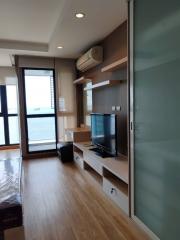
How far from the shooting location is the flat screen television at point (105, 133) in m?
2.93

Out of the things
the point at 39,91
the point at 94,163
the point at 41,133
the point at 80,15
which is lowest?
the point at 94,163

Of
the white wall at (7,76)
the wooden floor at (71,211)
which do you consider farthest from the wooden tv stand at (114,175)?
the white wall at (7,76)

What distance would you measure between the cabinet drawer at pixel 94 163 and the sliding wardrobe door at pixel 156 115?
2.87 feet

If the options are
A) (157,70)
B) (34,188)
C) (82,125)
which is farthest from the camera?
(82,125)

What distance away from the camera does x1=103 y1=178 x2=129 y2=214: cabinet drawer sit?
7.50 feet

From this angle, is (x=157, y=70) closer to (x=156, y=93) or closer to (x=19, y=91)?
(x=156, y=93)

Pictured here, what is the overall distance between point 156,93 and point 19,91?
153 inches

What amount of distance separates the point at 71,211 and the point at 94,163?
2.96 feet

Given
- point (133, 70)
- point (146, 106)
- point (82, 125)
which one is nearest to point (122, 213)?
point (146, 106)

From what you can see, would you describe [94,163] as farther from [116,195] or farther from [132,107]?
[132,107]

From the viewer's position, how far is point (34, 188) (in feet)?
10.3

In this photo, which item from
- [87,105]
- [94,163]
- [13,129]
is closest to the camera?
[94,163]

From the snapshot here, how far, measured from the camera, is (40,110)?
5117 mm

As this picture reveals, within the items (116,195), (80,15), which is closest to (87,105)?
(80,15)
